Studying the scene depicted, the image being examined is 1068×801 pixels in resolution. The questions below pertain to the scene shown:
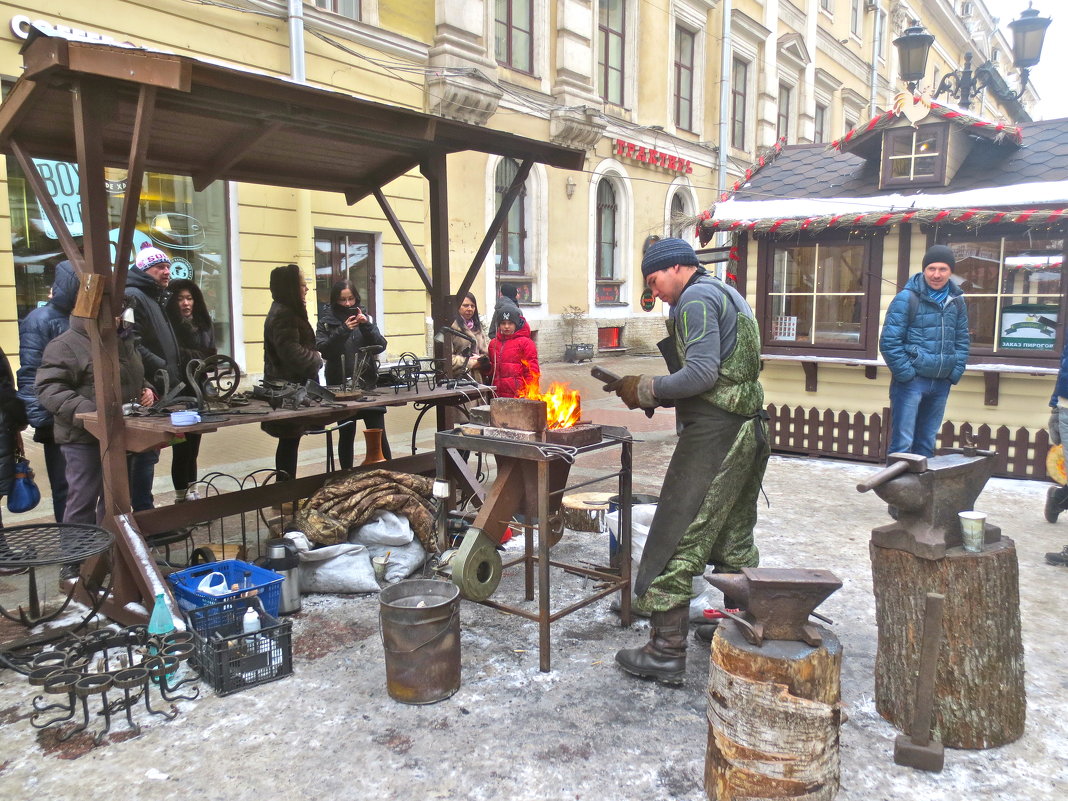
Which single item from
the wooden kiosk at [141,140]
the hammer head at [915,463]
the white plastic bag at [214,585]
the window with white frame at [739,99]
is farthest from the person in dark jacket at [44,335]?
the window with white frame at [739,99]

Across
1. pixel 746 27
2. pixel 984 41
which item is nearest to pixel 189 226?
pixel 746 27

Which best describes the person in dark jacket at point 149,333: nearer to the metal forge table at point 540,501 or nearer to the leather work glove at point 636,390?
the metal forge table at point 540,501

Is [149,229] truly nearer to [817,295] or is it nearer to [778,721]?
[817,295]

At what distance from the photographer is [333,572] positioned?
14.7 ft

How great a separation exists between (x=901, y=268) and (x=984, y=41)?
40.4 metres

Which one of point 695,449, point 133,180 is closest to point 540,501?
point 695,449

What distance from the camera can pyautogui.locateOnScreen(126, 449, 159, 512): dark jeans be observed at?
5.10 m

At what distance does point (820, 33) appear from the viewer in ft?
83.7

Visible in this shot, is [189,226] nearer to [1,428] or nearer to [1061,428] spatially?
[1,428]

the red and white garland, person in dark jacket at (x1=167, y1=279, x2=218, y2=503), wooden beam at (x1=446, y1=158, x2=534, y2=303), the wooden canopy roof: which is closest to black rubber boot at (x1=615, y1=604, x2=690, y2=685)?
the wooden canopy roof

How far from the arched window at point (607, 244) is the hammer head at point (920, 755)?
1618cm

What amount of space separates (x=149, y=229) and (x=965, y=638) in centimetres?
1034

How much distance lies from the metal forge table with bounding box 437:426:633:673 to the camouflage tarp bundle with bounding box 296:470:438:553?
585 mm

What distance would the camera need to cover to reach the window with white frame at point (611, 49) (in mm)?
17641
